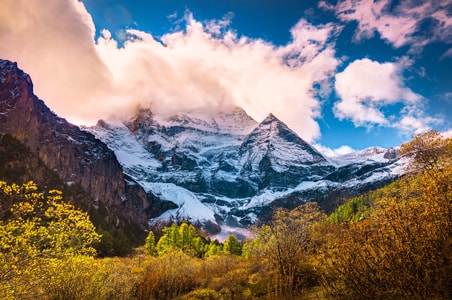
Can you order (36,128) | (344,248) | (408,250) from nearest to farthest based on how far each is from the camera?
(408,250) < (344,248) < (36,128)

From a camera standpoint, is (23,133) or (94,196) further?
(94,196)

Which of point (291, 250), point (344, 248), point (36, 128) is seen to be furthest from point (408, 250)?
point (36, 128)

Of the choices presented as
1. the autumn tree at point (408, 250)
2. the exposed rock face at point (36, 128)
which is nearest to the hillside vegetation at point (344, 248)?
the autumn tree at point (408, 250)

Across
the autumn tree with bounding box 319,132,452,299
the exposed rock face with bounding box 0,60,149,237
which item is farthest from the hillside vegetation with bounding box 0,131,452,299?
the exposed rock face with bounding box 0,60,149,237

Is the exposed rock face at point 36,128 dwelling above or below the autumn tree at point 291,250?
above

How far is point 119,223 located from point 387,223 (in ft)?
646

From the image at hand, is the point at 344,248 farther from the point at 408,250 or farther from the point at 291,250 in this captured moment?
the point at 291,250

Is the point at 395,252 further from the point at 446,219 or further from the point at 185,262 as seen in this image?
the point at 185,262

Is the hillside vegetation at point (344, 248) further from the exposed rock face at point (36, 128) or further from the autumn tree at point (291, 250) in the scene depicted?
the exposed rock face at point (36, 128)

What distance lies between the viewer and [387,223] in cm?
1047

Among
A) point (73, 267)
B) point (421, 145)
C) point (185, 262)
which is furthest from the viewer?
point (185, 262)

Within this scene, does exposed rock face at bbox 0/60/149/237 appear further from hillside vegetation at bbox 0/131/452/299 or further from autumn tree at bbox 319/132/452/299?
autumn tree at bbox 319/132/452/299

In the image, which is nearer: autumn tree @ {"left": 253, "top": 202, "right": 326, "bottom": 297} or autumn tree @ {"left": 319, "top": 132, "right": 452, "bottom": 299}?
autumn tree @ {"left": 319, "top": 132, "right": 452, "bottom": 299}

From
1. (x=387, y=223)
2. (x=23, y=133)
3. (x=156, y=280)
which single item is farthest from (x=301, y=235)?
(x=23, y=133)
